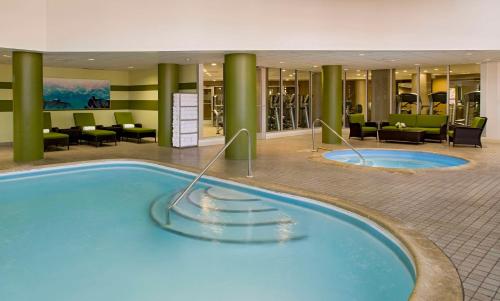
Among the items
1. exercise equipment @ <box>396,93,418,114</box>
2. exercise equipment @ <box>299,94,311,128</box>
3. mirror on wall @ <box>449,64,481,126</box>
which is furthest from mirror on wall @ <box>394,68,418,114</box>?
exercise equipment @ <box>299,94,311,128</box>

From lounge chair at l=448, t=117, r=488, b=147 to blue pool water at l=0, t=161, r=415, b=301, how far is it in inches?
330

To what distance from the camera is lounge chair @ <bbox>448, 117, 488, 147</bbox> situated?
12531 mm

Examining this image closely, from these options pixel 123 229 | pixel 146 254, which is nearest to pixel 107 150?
pixel 123 229

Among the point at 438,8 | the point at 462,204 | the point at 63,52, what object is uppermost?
the point at 438,8

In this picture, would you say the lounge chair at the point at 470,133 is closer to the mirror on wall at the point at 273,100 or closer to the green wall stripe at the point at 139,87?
the mirror on wall at the point at 273,100

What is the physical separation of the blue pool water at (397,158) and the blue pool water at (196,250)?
4915 millimetres

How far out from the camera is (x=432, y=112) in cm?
1686

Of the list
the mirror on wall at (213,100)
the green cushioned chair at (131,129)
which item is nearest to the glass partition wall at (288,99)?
the mirror on wall at (213,100)

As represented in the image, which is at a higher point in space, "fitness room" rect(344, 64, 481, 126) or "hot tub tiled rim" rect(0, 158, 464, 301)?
"fitness room" rect(344, 64, 481, 126)

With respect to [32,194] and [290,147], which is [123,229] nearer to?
[32,194]

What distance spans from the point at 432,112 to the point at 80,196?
13937 millimetres

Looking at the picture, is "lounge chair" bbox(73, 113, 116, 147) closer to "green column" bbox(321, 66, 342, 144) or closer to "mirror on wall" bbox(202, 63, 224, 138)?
"mirror on wall" bbox(202, 63, 224, 138)

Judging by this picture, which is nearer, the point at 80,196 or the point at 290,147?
the point at 80,196

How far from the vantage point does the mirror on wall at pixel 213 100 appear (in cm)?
1405
